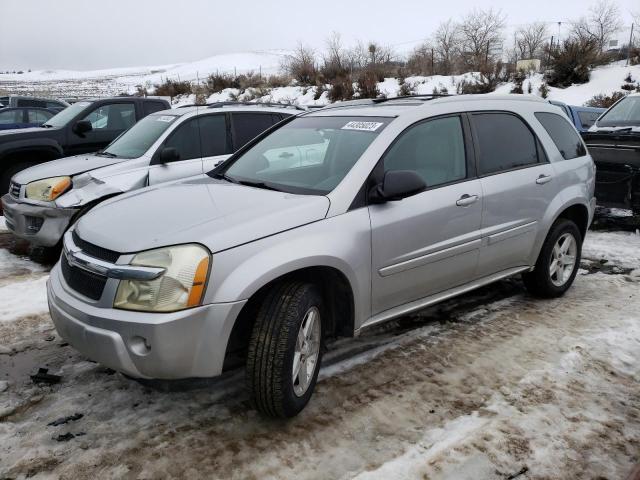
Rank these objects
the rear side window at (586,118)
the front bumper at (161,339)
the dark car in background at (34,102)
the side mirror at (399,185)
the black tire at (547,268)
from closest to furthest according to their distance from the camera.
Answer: the front bumper at (161,339) → the side mirror at (399,185) → the black tire at (547,268) → the rear side window at (586,118) → the dark car in background at (34,102)

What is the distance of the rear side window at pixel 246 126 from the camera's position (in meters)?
6.55

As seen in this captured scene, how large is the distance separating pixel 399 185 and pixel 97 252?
1.67m

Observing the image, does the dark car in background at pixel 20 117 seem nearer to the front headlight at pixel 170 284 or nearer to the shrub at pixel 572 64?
the front headlight at pixel 170 284

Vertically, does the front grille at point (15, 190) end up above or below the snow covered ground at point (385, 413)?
above

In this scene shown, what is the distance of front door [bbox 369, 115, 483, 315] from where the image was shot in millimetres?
3205

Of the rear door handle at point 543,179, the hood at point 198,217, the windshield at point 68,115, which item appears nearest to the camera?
the hood at point 198,217

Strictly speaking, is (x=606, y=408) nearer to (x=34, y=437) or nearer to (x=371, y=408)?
(x=371, y=408)

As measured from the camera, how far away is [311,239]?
2.83 m

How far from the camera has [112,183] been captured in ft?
18.0

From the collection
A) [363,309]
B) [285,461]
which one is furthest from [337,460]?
[363,309]

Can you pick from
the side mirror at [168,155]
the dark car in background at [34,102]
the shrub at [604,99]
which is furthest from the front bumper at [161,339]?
the shrub at [604,99]

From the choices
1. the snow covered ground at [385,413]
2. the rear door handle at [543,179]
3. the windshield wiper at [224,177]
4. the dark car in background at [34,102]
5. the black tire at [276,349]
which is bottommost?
the snow covered ground at [385,413]

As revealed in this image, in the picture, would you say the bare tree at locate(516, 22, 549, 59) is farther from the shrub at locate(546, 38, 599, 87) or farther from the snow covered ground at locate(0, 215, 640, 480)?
the snow covered ground at locate(0, 215, 640, 480)

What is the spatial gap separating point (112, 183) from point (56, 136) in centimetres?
305
